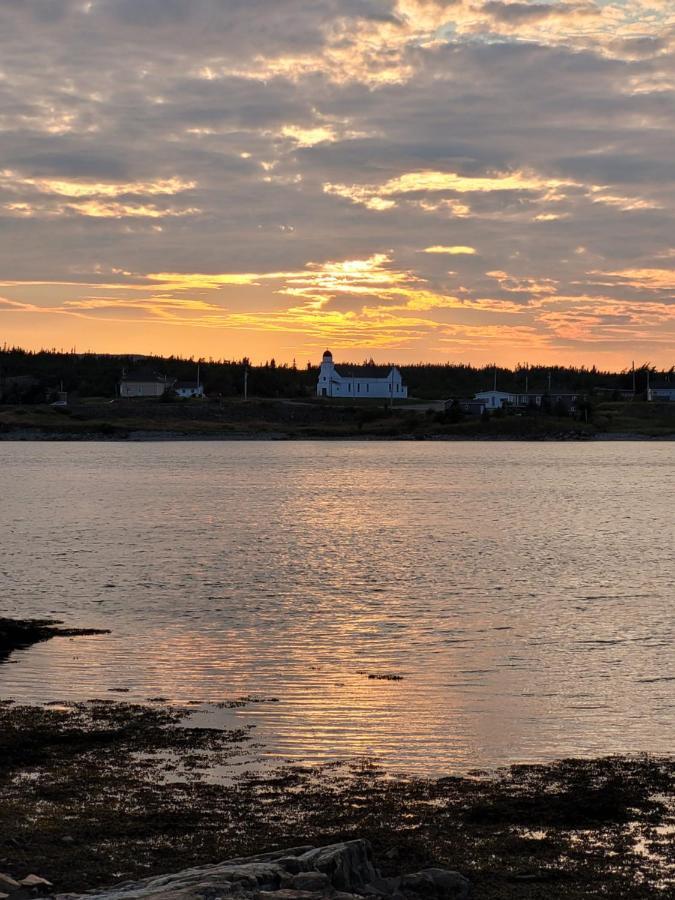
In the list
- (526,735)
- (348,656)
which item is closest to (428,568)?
(348,656)

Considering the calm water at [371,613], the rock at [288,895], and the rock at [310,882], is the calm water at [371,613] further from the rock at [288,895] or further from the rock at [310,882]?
the rock at [288,895]

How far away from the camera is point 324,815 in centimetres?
1288

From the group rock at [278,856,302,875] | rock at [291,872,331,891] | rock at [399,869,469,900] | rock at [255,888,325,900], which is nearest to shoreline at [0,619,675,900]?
rock at [399,869,469,900]

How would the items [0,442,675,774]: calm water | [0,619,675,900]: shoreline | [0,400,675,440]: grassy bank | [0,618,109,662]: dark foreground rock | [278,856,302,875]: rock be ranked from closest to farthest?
1. [278,856,302,875]: rock
2. [0,619,675,900]: shoreline
3. [0,442,675,774]: calm water
4. [0,618,109,662]: dark foreground rock
5. [0,400,675,440]: grassy bank

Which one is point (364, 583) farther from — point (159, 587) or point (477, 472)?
point (477, 472)

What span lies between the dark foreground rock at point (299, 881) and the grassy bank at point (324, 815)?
1.82 ft

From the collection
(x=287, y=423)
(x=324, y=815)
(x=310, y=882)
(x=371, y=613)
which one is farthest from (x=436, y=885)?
(x=287, y=423)

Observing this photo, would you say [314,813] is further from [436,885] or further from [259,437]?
[259,437]

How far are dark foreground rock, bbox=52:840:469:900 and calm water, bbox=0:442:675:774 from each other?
4864mm

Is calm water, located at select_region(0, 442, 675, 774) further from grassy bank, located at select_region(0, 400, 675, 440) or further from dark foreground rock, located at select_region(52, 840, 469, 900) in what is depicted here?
grassy bank, located at select_region(0, 400, 675, 440)

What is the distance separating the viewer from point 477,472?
11419cm

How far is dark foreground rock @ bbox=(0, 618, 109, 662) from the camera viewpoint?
78.4 ft

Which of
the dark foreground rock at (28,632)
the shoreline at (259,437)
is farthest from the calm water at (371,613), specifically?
the shoreline at (259,437)

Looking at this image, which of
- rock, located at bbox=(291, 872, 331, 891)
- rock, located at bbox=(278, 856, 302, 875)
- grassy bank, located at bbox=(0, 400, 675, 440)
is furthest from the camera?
grassy bank, located at bbox=(0, 400, 675, 440)
